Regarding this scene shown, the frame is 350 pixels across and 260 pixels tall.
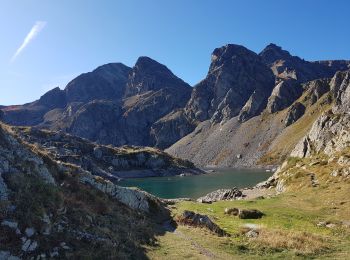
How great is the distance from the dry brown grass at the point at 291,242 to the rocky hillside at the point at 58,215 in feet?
29.3

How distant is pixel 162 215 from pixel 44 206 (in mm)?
18514

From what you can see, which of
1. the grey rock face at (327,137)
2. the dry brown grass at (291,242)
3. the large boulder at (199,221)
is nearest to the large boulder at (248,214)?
the large boulder at (199,221)

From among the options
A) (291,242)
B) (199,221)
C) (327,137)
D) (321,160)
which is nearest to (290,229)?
(291,242)

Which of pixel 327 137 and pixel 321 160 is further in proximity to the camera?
pixel 327 137

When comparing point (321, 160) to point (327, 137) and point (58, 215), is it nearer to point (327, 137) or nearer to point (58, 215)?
point (327, 137)

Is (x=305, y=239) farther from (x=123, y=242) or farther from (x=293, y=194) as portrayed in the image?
(x=293, y=194)

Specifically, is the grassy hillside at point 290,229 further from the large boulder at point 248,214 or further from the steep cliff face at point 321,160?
the large boulder at point 248,214

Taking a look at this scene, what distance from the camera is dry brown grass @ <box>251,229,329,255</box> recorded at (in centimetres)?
3256

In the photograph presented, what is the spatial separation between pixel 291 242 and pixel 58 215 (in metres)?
18.8

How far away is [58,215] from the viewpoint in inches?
1088

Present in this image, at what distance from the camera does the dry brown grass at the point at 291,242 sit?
107ft

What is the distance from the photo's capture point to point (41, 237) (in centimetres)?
2353

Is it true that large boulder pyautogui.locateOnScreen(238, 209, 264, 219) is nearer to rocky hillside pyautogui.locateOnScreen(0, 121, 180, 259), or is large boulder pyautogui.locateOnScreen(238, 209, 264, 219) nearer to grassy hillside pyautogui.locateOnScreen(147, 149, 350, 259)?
grassy hillside pyautogui.locateOnScreen(147, 149, 350, 259)

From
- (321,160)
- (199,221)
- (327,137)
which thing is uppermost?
(327,137)
